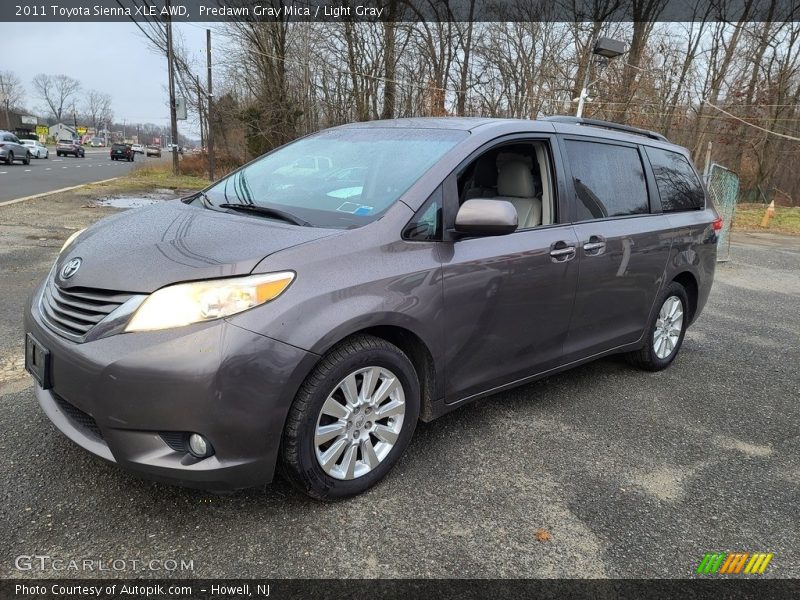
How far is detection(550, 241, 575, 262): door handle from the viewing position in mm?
3192

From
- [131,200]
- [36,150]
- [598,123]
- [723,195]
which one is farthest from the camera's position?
[36,150]

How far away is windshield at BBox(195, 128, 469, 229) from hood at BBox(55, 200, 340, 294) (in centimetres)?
25

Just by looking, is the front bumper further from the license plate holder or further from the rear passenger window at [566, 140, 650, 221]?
the rear passenger window at [566, 140, 650, 221]

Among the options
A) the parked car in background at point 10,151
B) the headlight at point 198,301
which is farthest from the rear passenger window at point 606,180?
the parked car in background at point 10,151

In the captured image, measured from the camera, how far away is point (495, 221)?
8.69ft

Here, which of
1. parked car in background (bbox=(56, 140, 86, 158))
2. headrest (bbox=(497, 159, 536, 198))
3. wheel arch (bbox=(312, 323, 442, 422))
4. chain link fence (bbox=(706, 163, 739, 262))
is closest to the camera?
wheel arch (bbox=(312, 323, 442, 422))

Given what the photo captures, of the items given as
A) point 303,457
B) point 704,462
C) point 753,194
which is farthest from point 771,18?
point 303,457

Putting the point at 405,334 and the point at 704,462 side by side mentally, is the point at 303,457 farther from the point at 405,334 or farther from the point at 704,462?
the point at 704,462

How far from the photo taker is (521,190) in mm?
3396

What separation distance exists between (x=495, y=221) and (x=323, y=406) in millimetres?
1163

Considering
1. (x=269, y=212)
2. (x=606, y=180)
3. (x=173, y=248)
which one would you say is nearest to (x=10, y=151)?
(x=269, y=212)

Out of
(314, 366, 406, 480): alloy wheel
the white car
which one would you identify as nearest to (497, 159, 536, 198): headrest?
(314, 366, 406, 480): alloy wheel

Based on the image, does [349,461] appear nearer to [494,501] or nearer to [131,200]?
[494,501]

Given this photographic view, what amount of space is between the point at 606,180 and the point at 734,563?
7.64 ft
